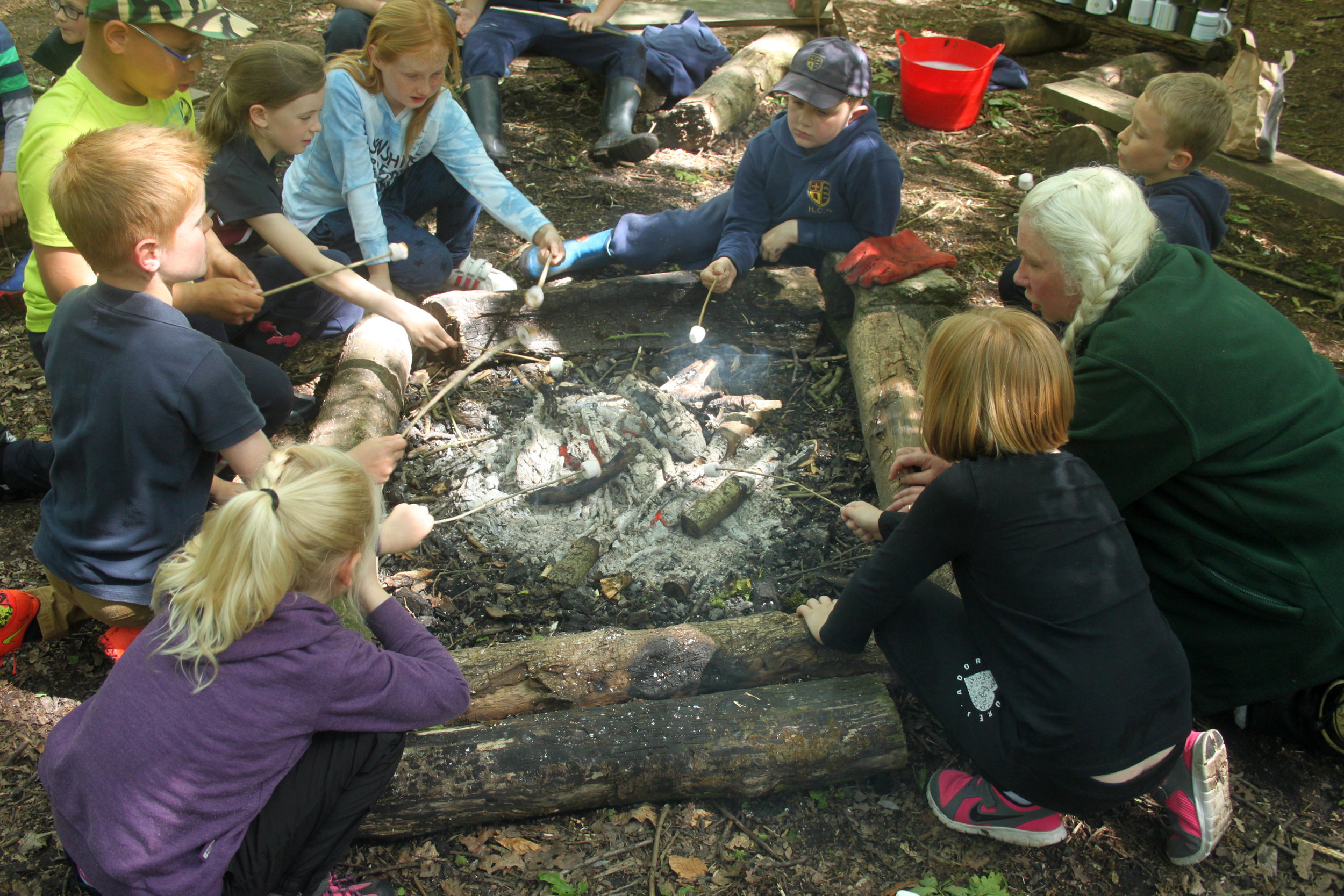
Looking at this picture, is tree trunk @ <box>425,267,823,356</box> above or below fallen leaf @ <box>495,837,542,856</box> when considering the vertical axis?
above

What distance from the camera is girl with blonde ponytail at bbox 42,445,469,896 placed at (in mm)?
1605

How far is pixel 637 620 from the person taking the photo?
2.84m

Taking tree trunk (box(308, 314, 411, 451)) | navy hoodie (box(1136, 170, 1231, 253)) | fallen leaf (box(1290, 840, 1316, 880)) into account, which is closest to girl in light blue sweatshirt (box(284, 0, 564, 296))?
tree trunk (box(308, 314, 411, 451))

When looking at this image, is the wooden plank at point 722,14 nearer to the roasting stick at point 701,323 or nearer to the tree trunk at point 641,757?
the roasting stick at point 701,323

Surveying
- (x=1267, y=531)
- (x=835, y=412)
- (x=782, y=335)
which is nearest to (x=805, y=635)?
(x=1267, y=531)

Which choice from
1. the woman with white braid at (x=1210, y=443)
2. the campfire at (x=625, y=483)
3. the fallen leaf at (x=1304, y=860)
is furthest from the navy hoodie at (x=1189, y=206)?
the fallen leaf at (x=1304, y=860)

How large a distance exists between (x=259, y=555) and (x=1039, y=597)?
5.68ft

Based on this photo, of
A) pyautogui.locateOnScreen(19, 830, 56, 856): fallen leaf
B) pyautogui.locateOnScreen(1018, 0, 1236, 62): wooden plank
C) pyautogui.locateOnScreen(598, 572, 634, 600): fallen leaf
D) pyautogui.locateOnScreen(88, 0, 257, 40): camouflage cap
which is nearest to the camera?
pyautogui.locateOnScreen(19, 830, 56, 856): fallen leaf

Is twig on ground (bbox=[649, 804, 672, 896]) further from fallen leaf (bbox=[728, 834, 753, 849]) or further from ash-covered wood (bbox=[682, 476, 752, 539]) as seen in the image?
ash-covered wood (bbox=[682, 476, 752, 539])

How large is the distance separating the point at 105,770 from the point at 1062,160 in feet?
20.4

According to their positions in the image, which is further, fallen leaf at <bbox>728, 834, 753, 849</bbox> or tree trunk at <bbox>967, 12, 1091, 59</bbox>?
tree trunk at <bbox>967, 12, 1091, 59</bbox>

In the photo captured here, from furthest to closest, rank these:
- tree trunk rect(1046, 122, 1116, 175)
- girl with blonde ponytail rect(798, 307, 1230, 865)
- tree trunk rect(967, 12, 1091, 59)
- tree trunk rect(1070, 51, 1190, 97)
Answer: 1. tree trunk rect(967, 12, 1091, 59)
2. tree trunk rect(1070, 51, 1190, 97)
3. tree trunk rect(1046, 122, 1116, 175)
4. girl with blonde ponytail rect(798, 307, 1230, 865)

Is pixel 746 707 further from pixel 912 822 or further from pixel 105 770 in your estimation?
pixel 105 770

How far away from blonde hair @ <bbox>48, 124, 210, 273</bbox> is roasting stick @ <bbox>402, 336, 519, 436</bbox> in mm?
1375
